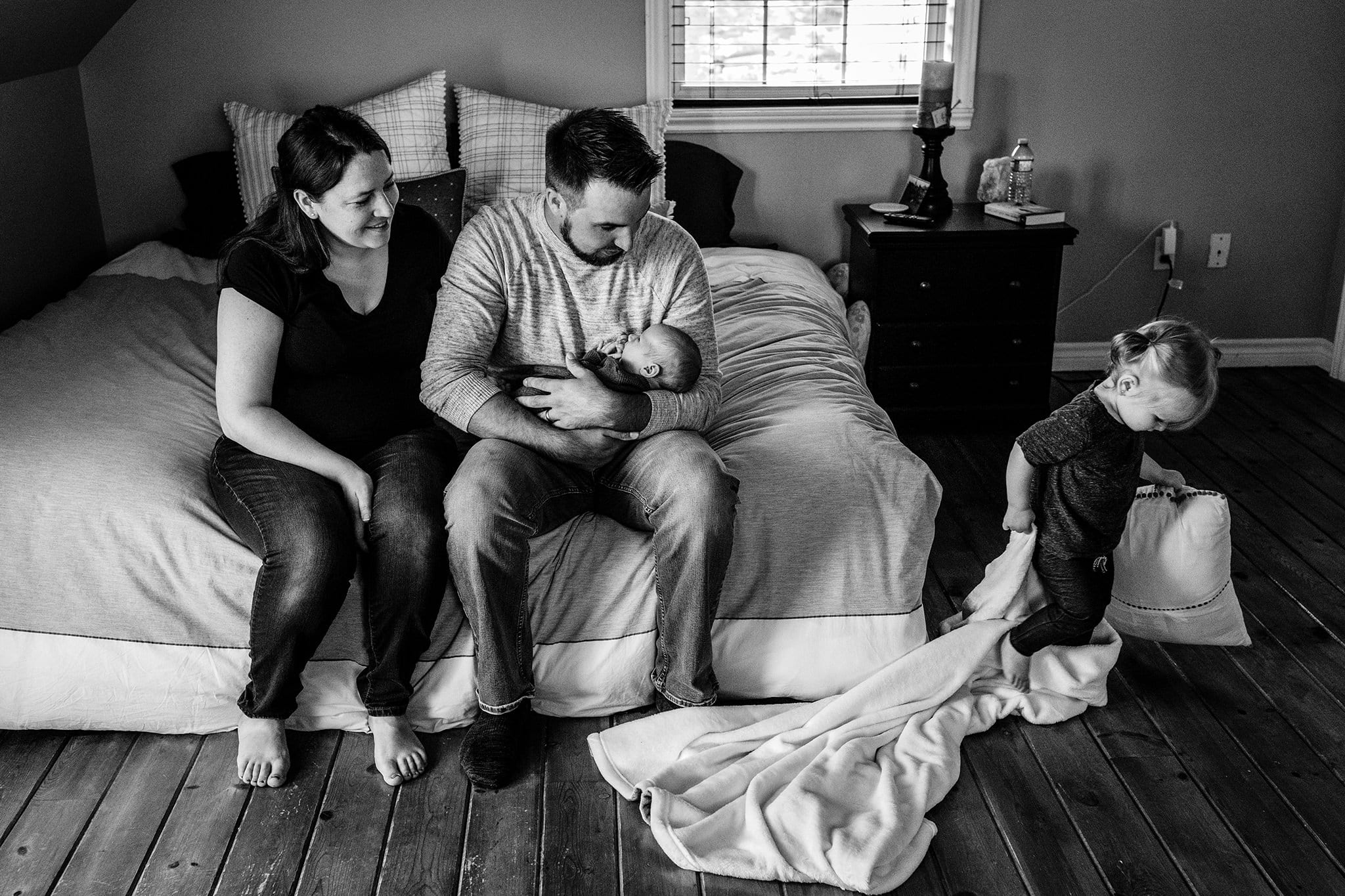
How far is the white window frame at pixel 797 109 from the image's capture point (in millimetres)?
3393

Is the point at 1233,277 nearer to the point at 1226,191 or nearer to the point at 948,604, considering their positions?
the point at 1226,191

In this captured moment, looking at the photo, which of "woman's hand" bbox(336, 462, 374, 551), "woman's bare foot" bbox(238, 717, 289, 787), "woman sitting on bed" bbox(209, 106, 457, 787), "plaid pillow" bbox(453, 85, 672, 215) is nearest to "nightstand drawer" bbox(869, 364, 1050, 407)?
"plaid pillow" bbox(453, 85, 672, 215)

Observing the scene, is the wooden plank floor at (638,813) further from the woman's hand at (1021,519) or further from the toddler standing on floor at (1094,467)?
the woman's hand at (1021,519)

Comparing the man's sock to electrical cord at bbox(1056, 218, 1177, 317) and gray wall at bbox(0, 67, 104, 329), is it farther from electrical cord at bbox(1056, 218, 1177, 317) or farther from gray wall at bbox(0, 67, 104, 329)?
electrical cord at bbox(1056, 218, 1177, 317)

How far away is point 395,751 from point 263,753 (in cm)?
21

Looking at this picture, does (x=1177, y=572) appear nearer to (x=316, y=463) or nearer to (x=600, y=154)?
(x=600, y=154)

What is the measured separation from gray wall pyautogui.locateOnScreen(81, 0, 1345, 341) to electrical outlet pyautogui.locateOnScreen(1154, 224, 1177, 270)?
0.16ft

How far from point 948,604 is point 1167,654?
42 centimetres

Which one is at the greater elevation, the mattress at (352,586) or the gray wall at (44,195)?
the gray wall at (44,195)

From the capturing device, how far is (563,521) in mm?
2014

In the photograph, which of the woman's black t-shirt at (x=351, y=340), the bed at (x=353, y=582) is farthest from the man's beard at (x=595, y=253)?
the bed at (x=353, y=582)

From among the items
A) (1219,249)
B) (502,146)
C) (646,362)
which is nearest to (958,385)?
(1219,249)

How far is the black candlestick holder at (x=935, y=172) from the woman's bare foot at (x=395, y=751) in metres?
2.14

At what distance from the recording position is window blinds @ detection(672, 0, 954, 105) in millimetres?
3451
